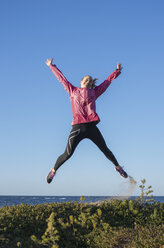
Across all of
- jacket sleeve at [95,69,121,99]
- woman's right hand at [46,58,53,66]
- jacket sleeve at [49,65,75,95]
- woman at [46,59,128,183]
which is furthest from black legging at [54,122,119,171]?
woman's right hand at [46,58,53,66]

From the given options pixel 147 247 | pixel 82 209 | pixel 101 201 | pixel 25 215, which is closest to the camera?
pixel 147 247

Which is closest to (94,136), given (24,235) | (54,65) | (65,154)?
(65,154)

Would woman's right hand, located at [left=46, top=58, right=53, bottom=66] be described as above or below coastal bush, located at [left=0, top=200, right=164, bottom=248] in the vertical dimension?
above

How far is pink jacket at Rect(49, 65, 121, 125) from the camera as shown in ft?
29.2

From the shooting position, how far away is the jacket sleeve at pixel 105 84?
941 cm

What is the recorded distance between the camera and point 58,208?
364 inches

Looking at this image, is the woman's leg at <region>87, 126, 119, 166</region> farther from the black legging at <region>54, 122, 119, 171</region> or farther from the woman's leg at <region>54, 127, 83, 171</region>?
the woman's leg at <region>54, 127, 83, 171</region>

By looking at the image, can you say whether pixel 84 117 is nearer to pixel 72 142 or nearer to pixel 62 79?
pixel 72 142

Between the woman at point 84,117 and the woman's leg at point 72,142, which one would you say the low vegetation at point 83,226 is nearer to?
the woman at point 84,117

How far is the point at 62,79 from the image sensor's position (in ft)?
31.1

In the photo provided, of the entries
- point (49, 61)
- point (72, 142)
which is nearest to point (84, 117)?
point (72, 142)

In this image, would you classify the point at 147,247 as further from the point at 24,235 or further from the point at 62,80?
the point at 62,80

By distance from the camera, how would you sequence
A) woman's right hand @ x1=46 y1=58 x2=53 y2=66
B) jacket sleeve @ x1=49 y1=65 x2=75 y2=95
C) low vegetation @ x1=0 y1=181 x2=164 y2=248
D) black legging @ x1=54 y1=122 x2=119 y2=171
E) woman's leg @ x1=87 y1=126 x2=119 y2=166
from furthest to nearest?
woman's right hand @ x1=46 y1=58 x2=53 y2=66 < jacket sleeve @ x1=49 y1=65 x2=75 y2=95 < woman's leg @ x1=87 y1=126 x2=119 y2=166 < black legging @ x1=54 y1=122 x2=119 y2=171 < low vegetation @ x1=0 y1=181 x2=164 y2=248

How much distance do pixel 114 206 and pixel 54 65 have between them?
14.8ft
